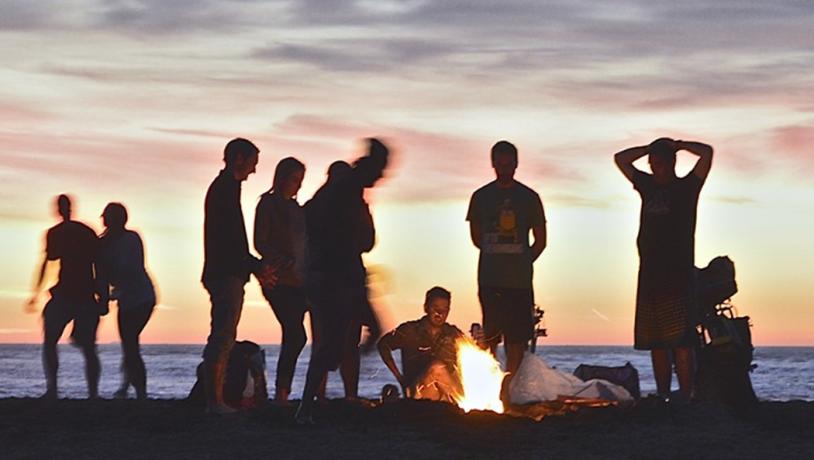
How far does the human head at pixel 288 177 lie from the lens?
12.4 m

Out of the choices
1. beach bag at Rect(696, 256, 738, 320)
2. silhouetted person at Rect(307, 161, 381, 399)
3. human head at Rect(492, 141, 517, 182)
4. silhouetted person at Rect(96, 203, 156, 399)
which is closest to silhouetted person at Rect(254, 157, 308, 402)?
silhouetted person at Rect(307, 161, 381, 399)

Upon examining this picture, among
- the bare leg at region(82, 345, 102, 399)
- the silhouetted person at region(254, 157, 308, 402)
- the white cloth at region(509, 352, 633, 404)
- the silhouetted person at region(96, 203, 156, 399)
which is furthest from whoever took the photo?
the bare leg at region(82, 345, 102, 399)

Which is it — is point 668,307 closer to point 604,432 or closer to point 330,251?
point 604,432

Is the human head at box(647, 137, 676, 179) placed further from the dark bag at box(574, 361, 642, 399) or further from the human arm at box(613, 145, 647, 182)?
the dark bag at box(574, 361, 642, 399)

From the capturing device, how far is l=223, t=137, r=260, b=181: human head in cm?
1138

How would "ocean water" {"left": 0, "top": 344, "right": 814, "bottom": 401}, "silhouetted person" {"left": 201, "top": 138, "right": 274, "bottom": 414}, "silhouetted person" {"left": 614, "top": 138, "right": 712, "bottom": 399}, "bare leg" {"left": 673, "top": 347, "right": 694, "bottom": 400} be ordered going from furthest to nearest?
"ocean water" {"left": 0, "top": 344, "right": 814, "bottom": 401}
"bare leg" {"left": 673, "top": 347, "right": 694, "bottom": 400}
"silhouetted person" {"left": 614, "top": 138, "right": 712, "bottom": 399}
"silhouetted person" {"left": 201, "top": 138, "right": 274, "bottom": 414}

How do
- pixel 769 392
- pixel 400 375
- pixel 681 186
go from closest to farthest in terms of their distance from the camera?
1. pixel 681 186
2. pixel 400 375
3. pixel 769 392

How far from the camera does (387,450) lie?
10.3m

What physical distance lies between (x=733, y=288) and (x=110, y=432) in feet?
17.4

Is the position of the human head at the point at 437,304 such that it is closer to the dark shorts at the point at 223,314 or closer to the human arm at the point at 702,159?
the dark shorts at the point at 223,314

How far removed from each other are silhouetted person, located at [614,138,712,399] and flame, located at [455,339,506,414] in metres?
1.20

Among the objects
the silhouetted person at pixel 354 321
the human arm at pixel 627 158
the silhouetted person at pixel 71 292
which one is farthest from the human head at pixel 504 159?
the silhouetted person at pixel 71 292

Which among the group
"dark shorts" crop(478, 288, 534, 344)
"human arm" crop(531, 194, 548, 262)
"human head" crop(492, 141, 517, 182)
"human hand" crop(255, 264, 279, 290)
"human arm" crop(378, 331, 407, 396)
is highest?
"human head" crop(492, 141, 517, 182)

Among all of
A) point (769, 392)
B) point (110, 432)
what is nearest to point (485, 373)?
point (110, 432)
